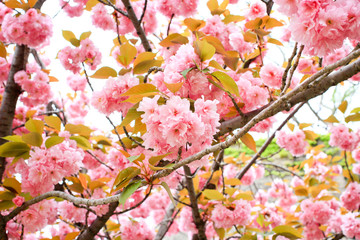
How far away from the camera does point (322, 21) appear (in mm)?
723

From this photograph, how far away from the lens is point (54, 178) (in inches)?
47.8

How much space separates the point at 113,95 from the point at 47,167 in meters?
0.43

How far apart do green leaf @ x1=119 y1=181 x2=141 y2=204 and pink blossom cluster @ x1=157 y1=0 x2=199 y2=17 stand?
1.14m

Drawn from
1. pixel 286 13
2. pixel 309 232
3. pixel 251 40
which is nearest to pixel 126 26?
pixel 251 40

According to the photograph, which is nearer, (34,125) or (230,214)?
(34,125)

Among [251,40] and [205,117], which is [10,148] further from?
[251,40]

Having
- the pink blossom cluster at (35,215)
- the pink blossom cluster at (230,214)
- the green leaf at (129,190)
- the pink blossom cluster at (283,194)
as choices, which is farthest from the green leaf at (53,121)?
the pink blossom cluster at (283,194)

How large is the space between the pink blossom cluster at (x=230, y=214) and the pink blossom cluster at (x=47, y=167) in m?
0.88

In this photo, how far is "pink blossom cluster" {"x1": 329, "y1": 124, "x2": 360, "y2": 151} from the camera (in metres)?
2.33

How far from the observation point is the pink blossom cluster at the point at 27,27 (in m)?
1.66

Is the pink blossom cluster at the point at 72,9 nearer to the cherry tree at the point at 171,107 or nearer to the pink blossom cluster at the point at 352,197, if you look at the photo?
the cherry tree at the point at 171,107

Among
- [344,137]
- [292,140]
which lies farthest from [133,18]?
[344,137]

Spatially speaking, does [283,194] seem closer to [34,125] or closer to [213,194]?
[213,194]

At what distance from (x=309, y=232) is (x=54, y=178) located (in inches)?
87.4
